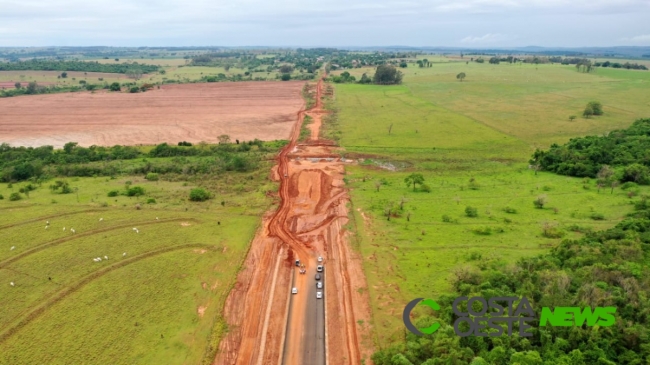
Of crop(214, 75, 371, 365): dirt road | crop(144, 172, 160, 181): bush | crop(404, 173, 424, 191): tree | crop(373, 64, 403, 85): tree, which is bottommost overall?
crop(214, 75, 371, 365): dirt road

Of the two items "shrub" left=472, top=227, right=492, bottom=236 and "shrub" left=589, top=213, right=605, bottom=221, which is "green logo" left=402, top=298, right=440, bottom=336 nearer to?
"shrub" left=472, top=227, right=492, bottom=236

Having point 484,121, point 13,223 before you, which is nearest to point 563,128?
point 484,121

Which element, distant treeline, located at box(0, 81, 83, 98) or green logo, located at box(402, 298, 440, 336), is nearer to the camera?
green logo, located at box(402, 298, 440, 336)

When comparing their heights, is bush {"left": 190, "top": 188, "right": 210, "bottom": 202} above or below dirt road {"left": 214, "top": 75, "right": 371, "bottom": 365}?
above

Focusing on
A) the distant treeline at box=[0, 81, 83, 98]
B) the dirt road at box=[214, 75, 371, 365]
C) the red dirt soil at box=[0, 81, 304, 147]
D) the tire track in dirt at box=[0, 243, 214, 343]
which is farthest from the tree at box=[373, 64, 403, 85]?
the tire track in dirt at box=[0, 243, 214, 343]

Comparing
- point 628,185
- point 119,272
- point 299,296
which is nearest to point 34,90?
point 119,272

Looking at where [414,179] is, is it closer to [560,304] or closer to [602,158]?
[560,304]
